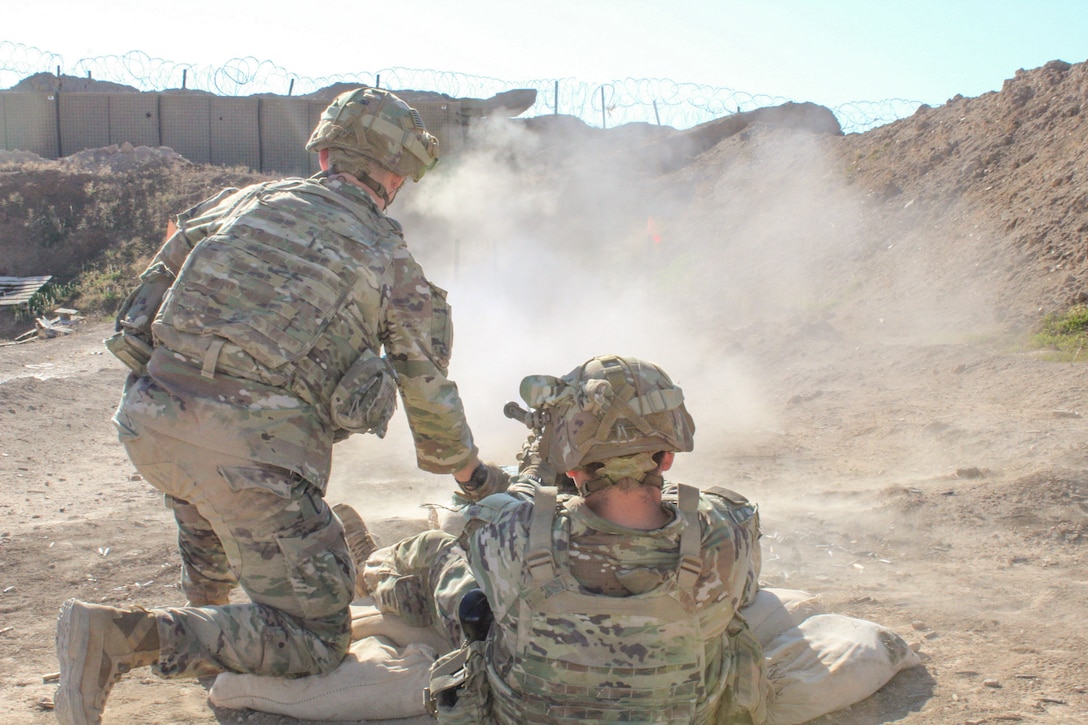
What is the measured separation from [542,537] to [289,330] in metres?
1.19

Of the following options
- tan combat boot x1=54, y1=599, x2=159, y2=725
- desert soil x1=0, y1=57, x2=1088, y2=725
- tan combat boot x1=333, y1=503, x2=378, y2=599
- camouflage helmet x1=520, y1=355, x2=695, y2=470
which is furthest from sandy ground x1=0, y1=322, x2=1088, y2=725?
camouflage helmet x1=520, y1=355, x2=695, y2=470

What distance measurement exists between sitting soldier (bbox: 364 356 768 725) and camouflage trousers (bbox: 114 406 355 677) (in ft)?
2.12

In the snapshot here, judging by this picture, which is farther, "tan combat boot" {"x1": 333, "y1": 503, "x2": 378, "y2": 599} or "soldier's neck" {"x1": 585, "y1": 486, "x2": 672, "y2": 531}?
"tan combat boot" {"x1": 333, "y1": 503, "x2": 378, "y2": 599}

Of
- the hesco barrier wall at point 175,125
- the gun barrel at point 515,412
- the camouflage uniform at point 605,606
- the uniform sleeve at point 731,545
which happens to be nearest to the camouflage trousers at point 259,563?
the gun barrel at point 515,412

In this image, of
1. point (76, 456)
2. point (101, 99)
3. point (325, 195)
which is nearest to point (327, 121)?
point (325, 195)

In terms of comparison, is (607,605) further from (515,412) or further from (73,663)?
A: (73,663)

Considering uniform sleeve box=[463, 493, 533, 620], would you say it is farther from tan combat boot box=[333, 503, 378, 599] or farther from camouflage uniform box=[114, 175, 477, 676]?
tan combat boot box=[333, 503, 378, 599]

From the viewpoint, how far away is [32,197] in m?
19.6

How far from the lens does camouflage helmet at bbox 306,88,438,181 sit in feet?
11.3

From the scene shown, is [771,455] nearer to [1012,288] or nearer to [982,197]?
[1012,288]

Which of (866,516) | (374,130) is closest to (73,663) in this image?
(374,130)

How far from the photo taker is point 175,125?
22016 mm

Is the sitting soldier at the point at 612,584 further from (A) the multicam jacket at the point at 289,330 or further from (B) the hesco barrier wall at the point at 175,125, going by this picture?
(B) the hesco barrier wall at the point at 175,125

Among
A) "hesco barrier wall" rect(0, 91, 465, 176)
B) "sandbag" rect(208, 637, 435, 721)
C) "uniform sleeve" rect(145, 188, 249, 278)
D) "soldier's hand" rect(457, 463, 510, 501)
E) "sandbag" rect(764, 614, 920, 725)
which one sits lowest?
"sandbag" rect(208, 637, 435, 721)
